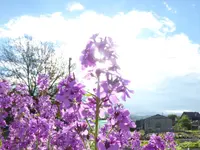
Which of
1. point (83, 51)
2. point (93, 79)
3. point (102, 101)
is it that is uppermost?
point (83, 51)

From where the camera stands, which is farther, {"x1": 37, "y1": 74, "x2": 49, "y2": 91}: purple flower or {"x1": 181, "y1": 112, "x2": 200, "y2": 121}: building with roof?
{"x1": 181, "y1": 112, "x2": 200, "y2": 121}: building with roof

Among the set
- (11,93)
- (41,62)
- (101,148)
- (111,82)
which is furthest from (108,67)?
(41,62)

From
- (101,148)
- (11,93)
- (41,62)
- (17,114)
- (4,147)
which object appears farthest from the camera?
(41,62)

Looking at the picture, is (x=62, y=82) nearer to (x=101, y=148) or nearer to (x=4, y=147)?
(x=101, y=148)

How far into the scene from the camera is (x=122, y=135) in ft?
8.17

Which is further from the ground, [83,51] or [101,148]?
[83,51]

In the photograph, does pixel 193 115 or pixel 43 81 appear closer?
pixel 43 81

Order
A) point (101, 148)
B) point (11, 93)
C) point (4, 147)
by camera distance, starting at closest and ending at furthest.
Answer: point (101, 148)
point (4, 147)
point (11, 93)

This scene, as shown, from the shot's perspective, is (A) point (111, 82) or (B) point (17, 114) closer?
(A) point (111, 82)

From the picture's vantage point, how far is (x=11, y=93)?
629 centimetres

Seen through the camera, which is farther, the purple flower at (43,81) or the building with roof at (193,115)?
the building with roof at (193,115)

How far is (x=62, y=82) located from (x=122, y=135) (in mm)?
660

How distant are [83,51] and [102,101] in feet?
1.27

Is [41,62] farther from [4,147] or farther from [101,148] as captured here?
[101,148]
